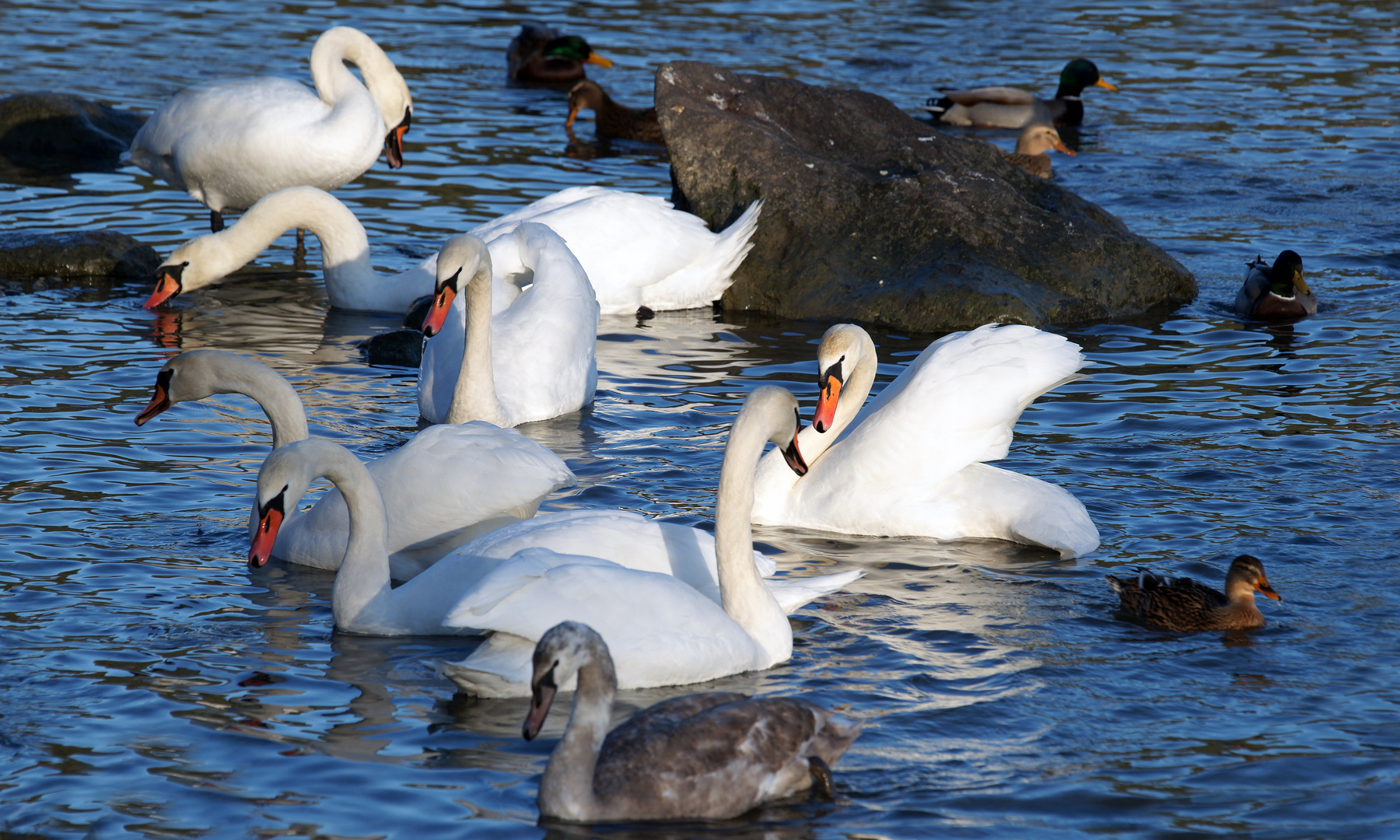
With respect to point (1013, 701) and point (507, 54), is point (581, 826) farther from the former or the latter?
point (507, 54)

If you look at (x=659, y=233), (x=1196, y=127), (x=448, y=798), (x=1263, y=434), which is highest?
(x=1196, y=127)

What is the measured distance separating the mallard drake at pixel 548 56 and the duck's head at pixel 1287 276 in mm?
10404

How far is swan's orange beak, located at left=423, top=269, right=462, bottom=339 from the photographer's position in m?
Result: 8.09

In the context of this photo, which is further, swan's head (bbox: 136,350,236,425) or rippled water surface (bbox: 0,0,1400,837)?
swan's head (bbox: 136,350,236,425)

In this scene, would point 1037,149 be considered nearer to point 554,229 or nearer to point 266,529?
point 554,229

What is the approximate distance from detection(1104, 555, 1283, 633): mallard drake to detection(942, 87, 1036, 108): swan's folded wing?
11.9 m

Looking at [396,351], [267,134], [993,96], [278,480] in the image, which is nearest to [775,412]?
[278,480]

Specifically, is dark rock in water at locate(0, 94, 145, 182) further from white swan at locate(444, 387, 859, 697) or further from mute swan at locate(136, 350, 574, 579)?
white swan at locate(444, 387, 859, 697)

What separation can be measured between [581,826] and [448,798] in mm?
427

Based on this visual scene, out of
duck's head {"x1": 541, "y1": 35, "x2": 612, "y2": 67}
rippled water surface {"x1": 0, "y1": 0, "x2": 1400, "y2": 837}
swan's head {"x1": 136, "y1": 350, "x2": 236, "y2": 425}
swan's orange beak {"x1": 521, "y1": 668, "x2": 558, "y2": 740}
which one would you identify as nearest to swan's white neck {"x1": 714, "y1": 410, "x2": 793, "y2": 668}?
rippled water surface {"x1": 0, "y1": 0, "x2": 1400, "y2": 837}

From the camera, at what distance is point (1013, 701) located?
538 cm

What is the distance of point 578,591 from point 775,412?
96 cm

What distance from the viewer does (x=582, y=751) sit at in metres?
4.50

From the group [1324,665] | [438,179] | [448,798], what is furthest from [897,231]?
[448,798]
